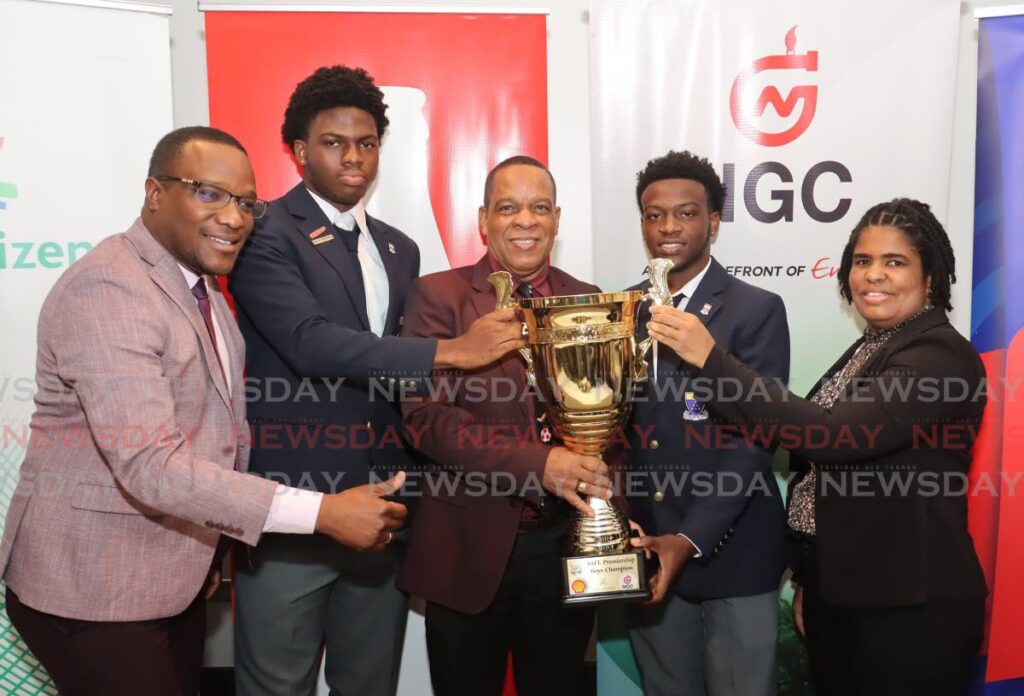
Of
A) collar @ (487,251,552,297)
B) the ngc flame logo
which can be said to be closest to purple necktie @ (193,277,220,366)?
collar @ (487,251,552,297)

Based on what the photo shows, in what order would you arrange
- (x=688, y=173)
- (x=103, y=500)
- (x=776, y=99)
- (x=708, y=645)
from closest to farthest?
(x=103, y=500) < (x=708, y=645) < (x=688, y=173) < (x=776, y=99)

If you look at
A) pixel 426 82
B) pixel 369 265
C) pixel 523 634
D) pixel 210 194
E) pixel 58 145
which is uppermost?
pixel 426 82

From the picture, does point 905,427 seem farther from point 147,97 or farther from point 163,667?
point 147,97

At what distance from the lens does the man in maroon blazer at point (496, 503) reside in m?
2.34

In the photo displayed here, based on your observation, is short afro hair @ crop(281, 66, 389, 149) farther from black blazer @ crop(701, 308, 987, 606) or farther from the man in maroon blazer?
black blazer @ crop(701, 308, 987, 606)

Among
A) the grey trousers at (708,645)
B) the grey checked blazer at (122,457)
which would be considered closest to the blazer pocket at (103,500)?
the grey checked blazer at (122,457)

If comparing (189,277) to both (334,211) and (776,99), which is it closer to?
(334,211)

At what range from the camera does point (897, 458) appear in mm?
2336

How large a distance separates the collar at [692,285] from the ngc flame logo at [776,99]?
34.5 inches

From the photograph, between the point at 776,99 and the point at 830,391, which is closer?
the point at 830,391

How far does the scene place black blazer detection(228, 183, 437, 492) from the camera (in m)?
2.47

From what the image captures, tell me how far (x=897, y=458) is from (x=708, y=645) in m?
0.88

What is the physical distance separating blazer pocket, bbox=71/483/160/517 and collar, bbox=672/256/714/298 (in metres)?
1.76

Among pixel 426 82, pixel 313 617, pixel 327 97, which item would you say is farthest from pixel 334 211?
pixel 313 617
